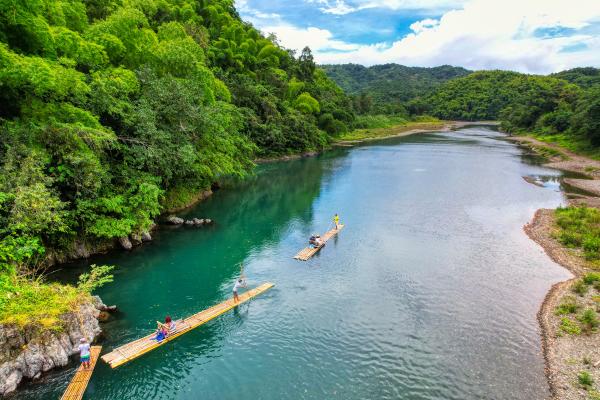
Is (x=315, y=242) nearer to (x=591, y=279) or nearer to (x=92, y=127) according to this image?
(x=92, y=127)

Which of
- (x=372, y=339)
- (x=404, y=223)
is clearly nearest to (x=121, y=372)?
(x=372, y=339)

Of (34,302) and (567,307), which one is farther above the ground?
(34,302)

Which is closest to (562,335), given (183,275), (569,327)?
(569,327)

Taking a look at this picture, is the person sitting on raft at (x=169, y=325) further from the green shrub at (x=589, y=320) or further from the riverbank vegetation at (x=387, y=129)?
the riverbank vegetation at (x=387, y=129)

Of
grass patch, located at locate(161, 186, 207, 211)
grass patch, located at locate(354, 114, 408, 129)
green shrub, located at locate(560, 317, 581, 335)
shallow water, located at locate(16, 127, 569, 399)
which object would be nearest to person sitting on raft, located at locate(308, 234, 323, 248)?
shallow water, located at locate(16, 127, 569, 399)

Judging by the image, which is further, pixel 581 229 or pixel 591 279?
pixel 581 229

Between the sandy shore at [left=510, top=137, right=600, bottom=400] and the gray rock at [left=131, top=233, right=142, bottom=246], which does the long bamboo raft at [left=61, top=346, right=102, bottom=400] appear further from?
the sandy shore at [left=510, top=137, right=600, bottom=400]
